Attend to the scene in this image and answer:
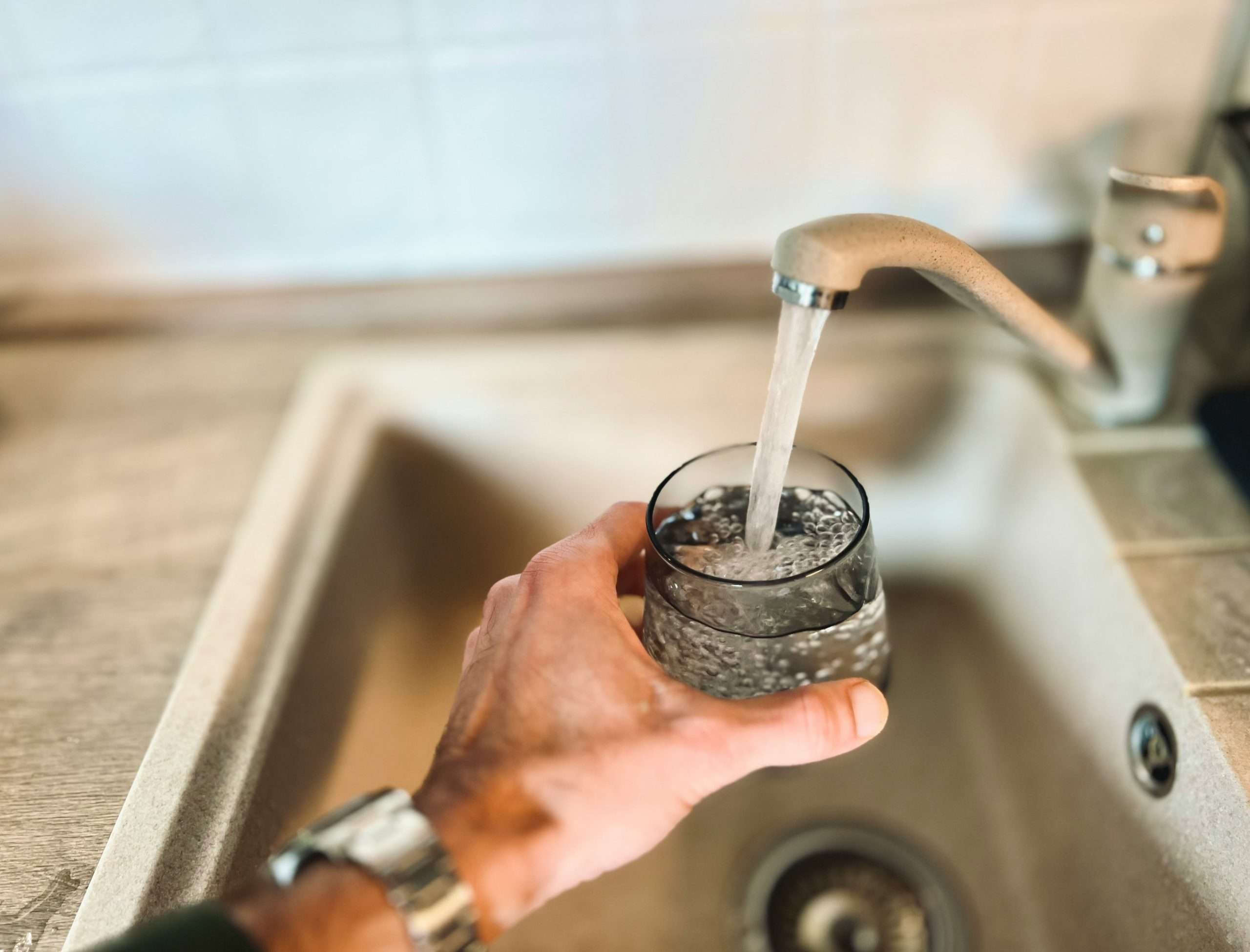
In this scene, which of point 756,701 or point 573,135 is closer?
point 756,701

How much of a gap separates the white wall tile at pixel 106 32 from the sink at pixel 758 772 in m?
0.25

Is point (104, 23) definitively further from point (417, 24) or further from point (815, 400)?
point (815, 400)

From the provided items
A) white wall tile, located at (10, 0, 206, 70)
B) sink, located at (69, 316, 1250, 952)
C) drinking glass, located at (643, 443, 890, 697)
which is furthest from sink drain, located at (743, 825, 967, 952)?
white wall tile, located at (10, 0, 206, 70)

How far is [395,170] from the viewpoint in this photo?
706mm

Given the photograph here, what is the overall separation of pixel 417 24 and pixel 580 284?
22cm

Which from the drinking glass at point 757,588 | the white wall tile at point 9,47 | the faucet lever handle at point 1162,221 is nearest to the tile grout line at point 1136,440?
the faucet lever handle at point 1162,221

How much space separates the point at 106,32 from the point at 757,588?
624 mm

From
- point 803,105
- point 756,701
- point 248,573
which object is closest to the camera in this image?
point 756,701

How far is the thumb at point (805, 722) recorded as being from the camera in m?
0.37

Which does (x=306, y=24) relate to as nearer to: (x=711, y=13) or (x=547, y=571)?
(x=711, y=13)

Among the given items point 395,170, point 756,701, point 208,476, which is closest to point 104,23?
point 395,170

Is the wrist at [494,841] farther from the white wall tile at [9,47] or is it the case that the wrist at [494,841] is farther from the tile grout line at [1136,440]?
the white wall tile at [9,47]

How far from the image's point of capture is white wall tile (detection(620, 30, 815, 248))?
0.63 meters

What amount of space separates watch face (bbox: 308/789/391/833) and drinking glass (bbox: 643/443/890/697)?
0.44 ft
